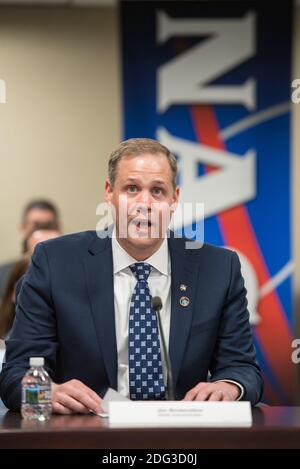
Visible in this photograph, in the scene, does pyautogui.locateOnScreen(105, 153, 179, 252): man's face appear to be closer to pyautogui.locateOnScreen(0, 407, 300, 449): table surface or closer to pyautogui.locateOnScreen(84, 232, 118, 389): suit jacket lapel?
pyautogui.locateOnScreen(84, 232, 118, 389): suit jacket lapel

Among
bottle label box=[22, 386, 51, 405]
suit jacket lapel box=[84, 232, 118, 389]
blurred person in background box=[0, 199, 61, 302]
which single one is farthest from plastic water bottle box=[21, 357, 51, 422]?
blurred person in background box=[0, 199, 61, 302]

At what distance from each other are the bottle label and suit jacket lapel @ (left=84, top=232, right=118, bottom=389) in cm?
36

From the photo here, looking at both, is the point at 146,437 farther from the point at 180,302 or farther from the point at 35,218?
the point at 35,218

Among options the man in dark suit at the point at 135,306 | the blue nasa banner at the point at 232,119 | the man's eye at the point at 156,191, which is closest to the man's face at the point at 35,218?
the blue nasa banner at the point at 232,119

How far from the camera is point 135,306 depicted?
2543 millimetres

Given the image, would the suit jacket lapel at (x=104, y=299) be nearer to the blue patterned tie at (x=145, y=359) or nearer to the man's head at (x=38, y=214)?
the blue patterned tie at (x=145, y=359)

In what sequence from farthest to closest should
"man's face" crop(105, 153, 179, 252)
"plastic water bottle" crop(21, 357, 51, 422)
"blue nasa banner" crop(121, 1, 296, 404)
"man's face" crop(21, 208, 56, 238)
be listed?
"blue nasa banner" crop(121, 1, 296, 404), "man's face" crop(21, 208, 56, 238), "man's face" crop(105, 153, 179, 252), "plastic water bottle" crop(21, 357, 51, 422)

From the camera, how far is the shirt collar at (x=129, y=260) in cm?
266

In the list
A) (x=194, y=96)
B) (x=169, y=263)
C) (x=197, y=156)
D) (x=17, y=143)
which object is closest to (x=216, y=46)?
(x=194, y=96)

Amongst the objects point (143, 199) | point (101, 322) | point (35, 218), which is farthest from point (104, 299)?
point (35, 218)

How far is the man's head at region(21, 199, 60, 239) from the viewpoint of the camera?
5.70 meters

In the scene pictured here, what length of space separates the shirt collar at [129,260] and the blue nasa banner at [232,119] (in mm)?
3340

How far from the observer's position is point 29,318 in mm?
2518
